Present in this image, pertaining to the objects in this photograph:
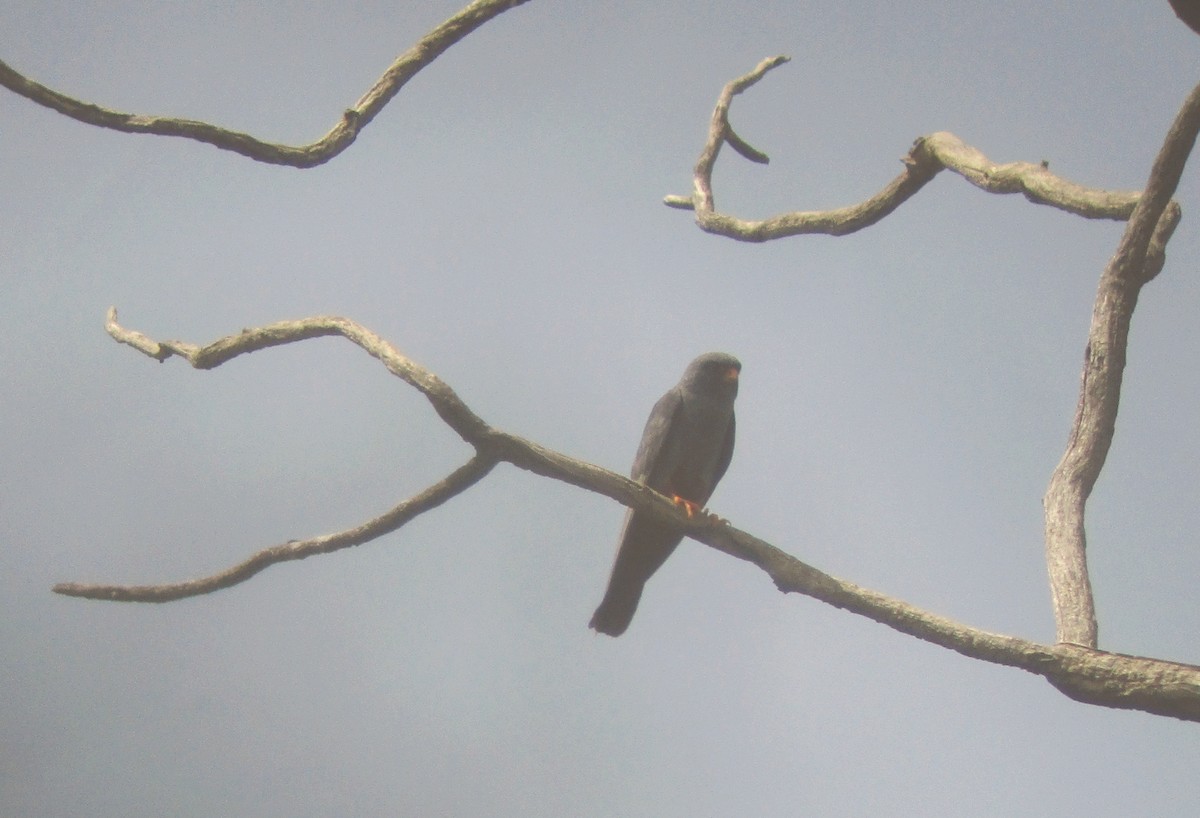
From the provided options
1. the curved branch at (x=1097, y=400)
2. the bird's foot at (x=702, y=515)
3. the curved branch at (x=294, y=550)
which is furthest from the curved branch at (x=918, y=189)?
the curved branch at (x=294, y=550)

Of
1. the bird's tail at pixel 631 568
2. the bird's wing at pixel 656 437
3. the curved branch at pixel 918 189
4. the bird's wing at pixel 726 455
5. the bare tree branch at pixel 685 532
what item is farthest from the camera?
the bird's wing at pixel 726 455

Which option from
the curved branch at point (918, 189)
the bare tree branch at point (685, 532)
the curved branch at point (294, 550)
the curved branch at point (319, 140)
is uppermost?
the curved branch at point (918, 189)

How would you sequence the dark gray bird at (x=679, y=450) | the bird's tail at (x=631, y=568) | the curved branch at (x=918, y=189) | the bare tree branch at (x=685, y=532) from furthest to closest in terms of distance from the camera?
the dark gray bird at (x=679, y=450), the bird's tail at (x=631, y=568), the curved branch at (x=918, y=189), the bare tree branch at (x=685, y=532)

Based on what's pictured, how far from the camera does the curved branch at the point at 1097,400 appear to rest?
7.41 feet

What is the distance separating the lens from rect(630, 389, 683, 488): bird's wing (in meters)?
4.97

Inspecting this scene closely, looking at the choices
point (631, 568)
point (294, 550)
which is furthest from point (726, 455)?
point (294, 550)

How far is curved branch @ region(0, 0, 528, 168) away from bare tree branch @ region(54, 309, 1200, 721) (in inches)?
20.2

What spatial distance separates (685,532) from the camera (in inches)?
118

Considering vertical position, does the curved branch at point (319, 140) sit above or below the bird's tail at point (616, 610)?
above

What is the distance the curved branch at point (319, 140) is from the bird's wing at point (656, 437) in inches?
97.0

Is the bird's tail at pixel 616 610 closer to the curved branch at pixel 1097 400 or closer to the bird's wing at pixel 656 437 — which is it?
the bird's wing at pixel 656 437

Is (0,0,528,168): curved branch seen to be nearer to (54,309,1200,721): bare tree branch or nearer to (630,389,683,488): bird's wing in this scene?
(54,309,1200,721): bare tree branch

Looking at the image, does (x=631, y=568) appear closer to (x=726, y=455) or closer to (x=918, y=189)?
(x=726, y=455)

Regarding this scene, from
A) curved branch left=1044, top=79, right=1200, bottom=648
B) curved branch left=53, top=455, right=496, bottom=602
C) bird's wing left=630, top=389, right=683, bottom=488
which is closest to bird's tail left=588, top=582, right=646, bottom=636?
bird's wing left=630, top=389, right=683, bottom=488
